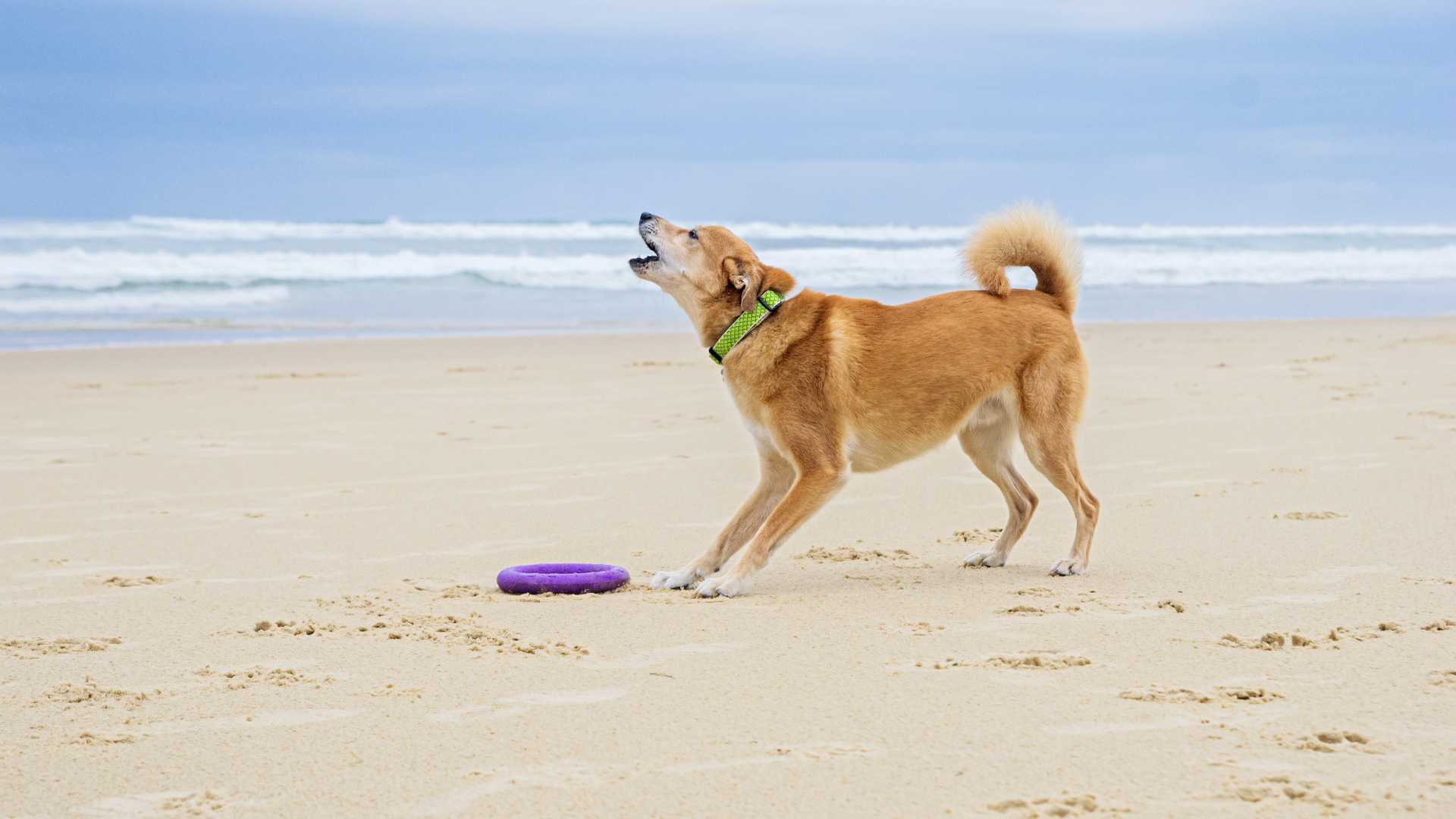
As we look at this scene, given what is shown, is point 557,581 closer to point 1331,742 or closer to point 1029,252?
point 1029,252

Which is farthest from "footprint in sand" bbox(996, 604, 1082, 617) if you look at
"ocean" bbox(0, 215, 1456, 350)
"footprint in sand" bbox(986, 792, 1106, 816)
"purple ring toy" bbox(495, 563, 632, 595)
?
"ocean" bbox(0, 215, 1456, 350)

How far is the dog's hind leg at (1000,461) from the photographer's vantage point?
18.2 feet

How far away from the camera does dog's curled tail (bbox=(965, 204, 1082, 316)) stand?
5695mm

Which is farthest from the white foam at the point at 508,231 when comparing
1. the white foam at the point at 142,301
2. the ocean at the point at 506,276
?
the white foam at the point at 142,301

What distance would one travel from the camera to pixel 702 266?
218 inches

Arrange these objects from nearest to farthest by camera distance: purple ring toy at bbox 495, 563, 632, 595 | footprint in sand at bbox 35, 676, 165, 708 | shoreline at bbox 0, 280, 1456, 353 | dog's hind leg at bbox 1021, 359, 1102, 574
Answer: footprint in sand at bbox 35, 676, 165, 708 < purple ring toy at bbox 495, 563, 632, 595 < dog's hind leg at bbox 1021, 359, 1102, 574 < shoreline at bbox 0, 280, 1456, 353

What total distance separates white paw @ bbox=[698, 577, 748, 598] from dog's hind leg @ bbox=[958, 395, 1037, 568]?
40.0 inches

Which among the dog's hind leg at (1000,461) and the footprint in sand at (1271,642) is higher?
the dog's hind leg at (1000,461)

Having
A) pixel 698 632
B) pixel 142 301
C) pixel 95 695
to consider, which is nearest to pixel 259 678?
pixel 95 695

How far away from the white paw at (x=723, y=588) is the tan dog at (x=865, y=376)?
0.62 ft

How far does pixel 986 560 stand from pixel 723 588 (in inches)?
45.8

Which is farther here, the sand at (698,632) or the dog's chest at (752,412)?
the dog's chest at (752,412)

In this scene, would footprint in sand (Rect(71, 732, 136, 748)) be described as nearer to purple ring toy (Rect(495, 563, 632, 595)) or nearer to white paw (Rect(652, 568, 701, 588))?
purple ring toy (Rect(495, 563, 632, 595))

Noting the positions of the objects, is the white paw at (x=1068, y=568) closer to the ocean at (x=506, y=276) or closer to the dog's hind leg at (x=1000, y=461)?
the dog's hind leg at (x=1000, y=461)
